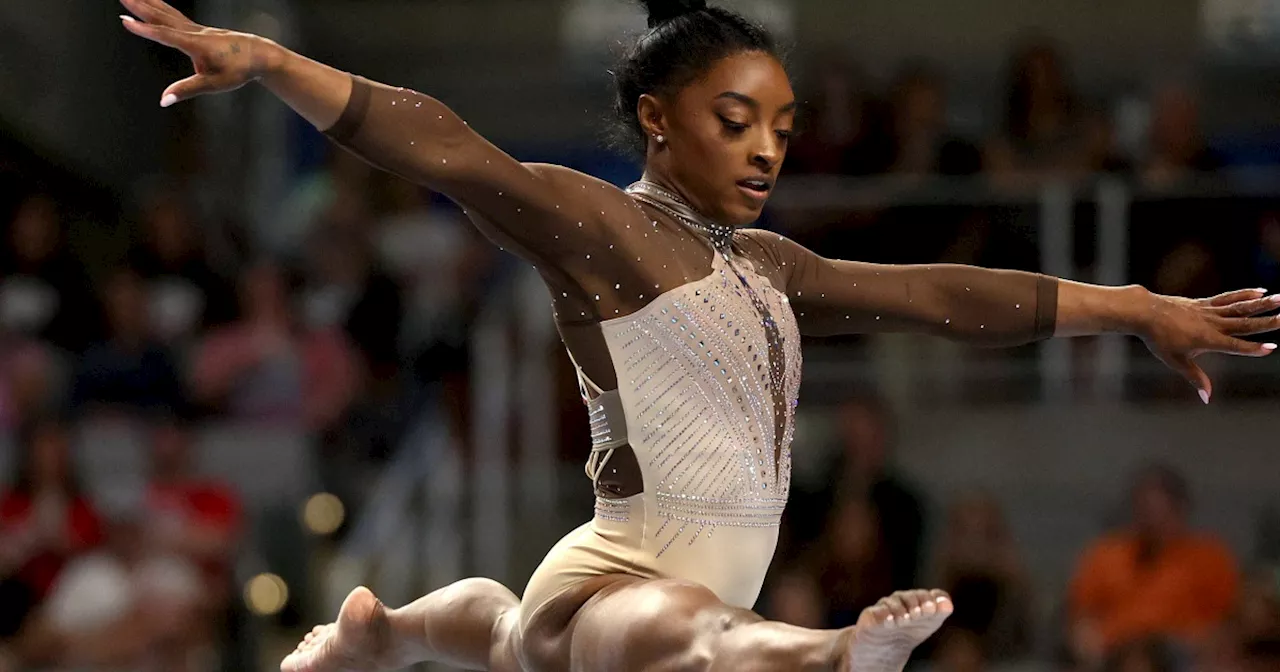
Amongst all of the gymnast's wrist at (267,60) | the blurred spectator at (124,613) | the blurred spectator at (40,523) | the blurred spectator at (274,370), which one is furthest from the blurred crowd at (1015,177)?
the gymnast's wrist at (267,60)

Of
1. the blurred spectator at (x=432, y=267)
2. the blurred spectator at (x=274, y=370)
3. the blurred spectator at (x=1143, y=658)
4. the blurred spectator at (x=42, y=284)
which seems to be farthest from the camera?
the blurred spectator at (x=42, y=284)

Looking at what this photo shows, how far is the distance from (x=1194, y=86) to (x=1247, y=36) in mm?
352

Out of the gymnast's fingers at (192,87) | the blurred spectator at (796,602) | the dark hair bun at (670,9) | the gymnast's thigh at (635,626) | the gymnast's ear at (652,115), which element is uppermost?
the dark hair bun at (670,9)

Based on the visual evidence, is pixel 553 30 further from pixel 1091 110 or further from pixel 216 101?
pixel 1091 110

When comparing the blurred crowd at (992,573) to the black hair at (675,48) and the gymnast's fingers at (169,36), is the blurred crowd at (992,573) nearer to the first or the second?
the black hair at (675,48)

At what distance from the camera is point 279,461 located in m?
5.46

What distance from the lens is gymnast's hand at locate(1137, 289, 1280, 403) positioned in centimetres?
267

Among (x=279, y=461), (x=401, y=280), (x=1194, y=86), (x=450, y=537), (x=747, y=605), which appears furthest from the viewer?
(x=1194, y=86)

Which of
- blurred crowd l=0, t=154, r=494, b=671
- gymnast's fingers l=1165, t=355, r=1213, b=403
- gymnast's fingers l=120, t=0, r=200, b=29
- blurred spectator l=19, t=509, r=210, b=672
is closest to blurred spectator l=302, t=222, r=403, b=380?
blurred crowd l=0, t=154, r=494, b=671

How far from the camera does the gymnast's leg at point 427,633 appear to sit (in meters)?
2.63

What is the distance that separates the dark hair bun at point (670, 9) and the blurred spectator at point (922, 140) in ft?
10.4

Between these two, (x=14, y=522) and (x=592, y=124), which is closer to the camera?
(x=14, y=522)

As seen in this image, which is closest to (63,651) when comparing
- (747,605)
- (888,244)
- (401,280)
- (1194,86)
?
(401,280)

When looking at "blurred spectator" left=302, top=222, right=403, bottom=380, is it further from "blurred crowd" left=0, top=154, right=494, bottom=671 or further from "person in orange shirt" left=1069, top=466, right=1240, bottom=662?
"person in orange shirt" left=1069, top=466, right=1240, bottom=662
